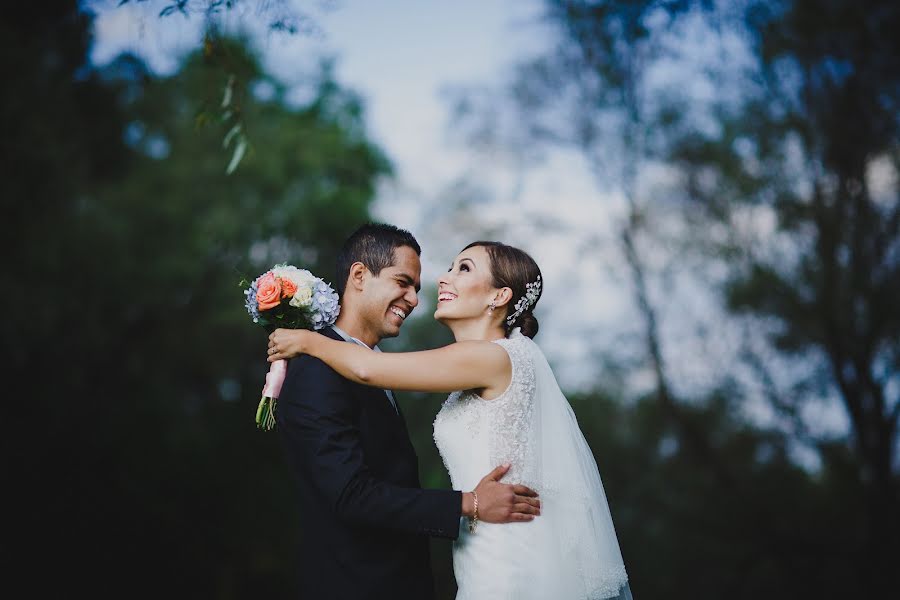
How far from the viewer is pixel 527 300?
11.0ft

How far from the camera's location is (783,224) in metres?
10.7

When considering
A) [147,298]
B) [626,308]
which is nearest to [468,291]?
[626,308]

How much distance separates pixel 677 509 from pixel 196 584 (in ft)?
22.7

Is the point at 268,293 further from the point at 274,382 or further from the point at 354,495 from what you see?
the point at 354,495

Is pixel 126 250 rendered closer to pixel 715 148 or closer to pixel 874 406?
pixel 715 148

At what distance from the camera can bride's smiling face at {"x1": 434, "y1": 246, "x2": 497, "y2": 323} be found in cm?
326

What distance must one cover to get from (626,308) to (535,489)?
9740 mm

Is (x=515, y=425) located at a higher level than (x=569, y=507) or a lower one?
higher

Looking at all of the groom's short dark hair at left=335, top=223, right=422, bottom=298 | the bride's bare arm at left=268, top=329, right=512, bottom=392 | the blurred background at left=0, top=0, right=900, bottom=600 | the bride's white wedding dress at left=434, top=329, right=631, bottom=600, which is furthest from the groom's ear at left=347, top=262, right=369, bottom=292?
the blurred background at left=0, top=0, right=900, bottom=600

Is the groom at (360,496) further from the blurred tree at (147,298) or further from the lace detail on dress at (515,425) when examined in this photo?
the blurred tree at (147,298)

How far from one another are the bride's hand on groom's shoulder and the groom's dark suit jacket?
6 centimetres

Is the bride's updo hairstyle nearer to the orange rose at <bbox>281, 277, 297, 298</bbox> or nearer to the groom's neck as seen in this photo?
the groom's neck

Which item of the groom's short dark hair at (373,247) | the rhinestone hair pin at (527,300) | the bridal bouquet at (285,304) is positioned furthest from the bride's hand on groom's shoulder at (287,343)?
the rhinestone hair pin at (527,300)

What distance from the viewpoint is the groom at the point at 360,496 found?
8.95 feet
